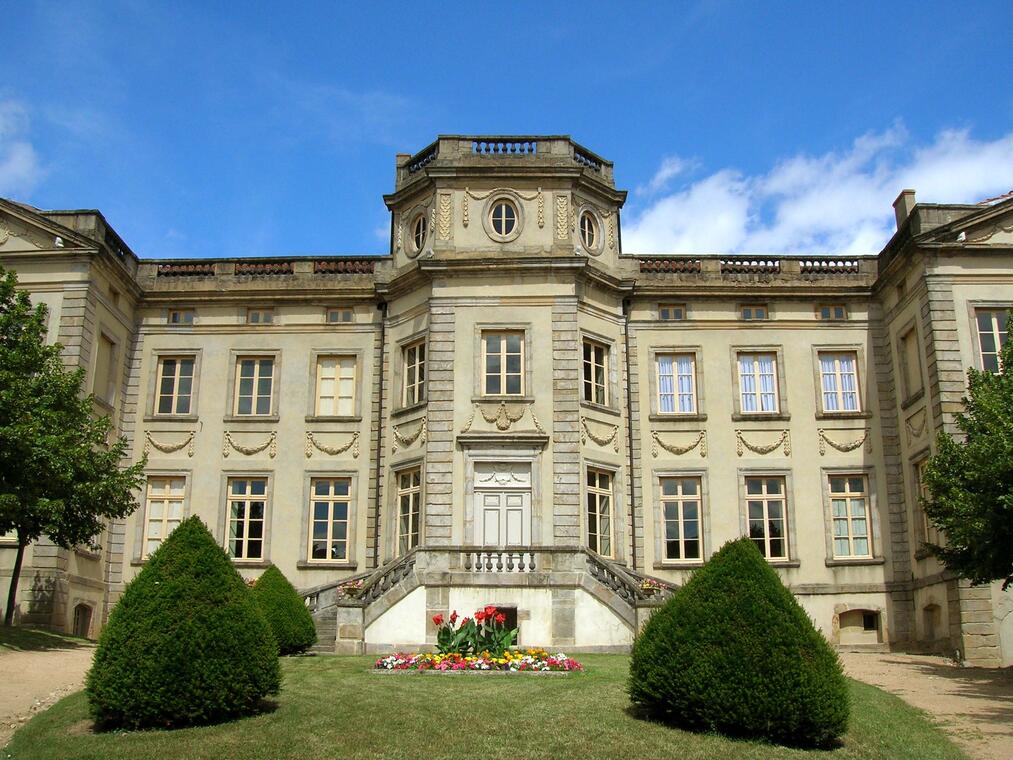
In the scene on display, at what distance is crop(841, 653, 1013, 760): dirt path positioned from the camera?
1350 centimetres

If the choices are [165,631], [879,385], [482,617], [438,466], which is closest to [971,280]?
[879,385]

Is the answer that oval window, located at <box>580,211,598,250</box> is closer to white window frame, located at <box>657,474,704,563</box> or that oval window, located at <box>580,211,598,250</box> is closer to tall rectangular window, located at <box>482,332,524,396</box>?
tall rectangular window, located at <box>482,332,524,396</box>

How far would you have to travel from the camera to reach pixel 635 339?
2762 centimetres

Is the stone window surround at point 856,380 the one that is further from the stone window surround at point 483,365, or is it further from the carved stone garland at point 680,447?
the stone window surround at point 483,365

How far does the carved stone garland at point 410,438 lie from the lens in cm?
2534

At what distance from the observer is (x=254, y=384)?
91.2 feet

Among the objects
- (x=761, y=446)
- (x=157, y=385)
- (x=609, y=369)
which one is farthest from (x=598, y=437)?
(x=157, y=385)

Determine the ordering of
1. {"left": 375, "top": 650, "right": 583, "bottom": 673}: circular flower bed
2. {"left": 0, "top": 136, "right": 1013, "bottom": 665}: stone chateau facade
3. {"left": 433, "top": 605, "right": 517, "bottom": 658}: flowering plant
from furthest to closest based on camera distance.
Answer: {"left": 0, "top": 136, "right": 1013, "bottom": 665}: stone chateau facade
{"left": 433, "top": 605, "right": 517, "bottom": 658}: flowering plant
{"left": 375, "top": 650, "right": 583, "bottom": 673}: circular flower bed

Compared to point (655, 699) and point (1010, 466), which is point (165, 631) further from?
point (1010, 466)

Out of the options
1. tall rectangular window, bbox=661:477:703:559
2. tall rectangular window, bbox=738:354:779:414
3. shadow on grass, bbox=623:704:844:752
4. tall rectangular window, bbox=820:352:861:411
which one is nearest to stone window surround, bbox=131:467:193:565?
tall rectangular window, bbox=661:477:703:559

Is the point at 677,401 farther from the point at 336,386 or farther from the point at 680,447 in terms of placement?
the point at 336,386

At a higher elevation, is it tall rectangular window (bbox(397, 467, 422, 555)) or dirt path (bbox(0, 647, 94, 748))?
tall rectangular window (bbox(397, 467, 422, 555))

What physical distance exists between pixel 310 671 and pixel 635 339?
13.4 m

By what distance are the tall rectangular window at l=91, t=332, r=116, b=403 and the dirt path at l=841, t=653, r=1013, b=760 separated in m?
18.0
